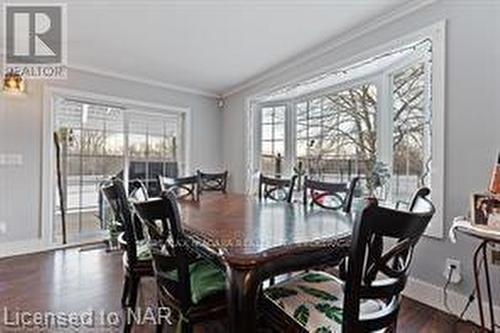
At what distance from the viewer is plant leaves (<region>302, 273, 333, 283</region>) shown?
4.89 ft

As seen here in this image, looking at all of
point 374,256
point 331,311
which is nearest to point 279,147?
point 331,311

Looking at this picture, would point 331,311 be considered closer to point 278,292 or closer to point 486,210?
point 278,292

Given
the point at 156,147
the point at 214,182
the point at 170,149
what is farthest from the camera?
the point at 170,149

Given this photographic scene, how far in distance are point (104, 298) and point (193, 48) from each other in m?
2.58

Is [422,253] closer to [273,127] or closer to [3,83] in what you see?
[273,127]

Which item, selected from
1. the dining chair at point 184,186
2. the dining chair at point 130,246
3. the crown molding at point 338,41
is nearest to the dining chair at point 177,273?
the dining chair at point 130,246

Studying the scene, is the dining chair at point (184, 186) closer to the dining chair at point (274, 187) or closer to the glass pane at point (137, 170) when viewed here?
the dining chair at point (274, 187)

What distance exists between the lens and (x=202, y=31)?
3.06 meters

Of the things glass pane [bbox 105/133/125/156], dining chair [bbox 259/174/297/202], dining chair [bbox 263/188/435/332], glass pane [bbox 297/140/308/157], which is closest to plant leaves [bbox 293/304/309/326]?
dining chair [bbox 263/188/435/332]

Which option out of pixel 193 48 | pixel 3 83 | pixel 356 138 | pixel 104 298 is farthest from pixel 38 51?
pixel 356 138

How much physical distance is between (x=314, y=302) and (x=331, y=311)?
0.08 meters

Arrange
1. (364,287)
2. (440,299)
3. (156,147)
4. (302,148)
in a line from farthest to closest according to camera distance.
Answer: (156,147) < (302,148) < (440,299) < (364,287)

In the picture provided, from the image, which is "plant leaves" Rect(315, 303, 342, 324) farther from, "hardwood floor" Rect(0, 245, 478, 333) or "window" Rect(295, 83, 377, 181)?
"window" Rect(295, 83, 377, 181)

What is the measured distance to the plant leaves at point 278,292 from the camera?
4.36 ft
